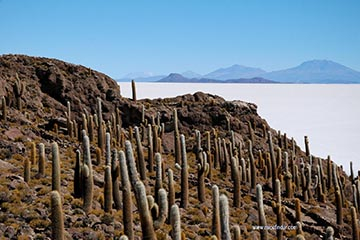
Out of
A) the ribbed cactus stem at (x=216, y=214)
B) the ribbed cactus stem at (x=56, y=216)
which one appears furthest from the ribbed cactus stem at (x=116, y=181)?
the ribbed cactus stem at (x=56, y=216)

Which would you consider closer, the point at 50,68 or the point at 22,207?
the point at 22,207

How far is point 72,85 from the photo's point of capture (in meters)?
28.4

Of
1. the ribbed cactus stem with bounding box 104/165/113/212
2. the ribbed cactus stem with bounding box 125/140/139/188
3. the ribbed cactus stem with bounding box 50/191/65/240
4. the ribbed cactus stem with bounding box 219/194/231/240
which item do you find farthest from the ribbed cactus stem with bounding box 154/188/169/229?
the ribbed cactus stem with bounding box 50/191/65/240

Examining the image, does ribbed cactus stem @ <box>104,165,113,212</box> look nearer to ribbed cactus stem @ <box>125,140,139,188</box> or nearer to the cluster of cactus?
the cluster of cactus

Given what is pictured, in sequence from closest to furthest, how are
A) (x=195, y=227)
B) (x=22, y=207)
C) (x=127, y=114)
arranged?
(x=22, y=207)
(x=195, y=227)
(x=127, y=114)

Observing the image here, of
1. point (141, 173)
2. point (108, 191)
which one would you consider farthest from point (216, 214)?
point (141, 173)

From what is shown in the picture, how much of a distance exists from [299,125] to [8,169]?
4714cm

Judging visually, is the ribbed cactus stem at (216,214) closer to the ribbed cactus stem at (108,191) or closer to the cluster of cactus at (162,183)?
the cluster of cactus at (162,183)

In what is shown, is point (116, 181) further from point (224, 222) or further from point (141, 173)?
point (224, 222)

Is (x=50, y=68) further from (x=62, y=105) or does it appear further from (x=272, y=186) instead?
(x=272, y=186)

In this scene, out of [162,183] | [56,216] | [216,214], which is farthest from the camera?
[162,183]

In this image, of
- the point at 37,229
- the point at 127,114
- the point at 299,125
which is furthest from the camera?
the point at 299,125

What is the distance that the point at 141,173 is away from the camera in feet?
56.0

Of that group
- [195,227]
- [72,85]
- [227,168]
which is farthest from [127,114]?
[195,227]
